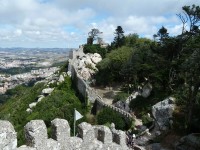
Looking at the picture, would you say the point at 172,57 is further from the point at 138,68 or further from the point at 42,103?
the point at 42,103

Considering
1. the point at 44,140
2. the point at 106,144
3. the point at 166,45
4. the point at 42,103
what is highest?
the point at 166,45

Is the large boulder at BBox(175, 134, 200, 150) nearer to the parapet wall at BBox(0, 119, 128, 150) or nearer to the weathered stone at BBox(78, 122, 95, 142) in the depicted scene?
the parapet wall at BBox(0, 119, 128, 150)

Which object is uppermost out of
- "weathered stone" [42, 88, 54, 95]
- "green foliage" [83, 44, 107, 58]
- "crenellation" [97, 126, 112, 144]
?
"green foliage" [83, 44, 107, 58]

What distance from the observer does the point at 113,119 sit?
2780 centimetres

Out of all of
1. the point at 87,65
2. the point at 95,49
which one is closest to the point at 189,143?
the point at 87,65

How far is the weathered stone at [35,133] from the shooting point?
729 centimetres

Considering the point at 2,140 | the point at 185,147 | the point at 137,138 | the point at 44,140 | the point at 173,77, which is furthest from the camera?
the point at 173,77

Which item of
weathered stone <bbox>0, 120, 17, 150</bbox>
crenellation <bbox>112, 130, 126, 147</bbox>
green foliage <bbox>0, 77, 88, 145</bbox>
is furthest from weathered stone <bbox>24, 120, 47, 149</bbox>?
green foliage <bbox>0, 77, 88, 145</bbox>

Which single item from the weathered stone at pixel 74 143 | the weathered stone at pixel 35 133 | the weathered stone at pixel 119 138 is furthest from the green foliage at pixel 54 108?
the weathered stone at pixel 35 133

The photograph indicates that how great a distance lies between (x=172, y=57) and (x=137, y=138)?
14418 mm

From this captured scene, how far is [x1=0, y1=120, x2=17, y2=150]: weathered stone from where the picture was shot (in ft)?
21.7

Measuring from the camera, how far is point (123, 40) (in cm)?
6041

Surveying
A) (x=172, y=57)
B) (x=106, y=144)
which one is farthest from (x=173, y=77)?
(x=106, y=144)

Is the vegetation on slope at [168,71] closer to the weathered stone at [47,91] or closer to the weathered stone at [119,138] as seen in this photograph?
the weathered stone at [47,91]
